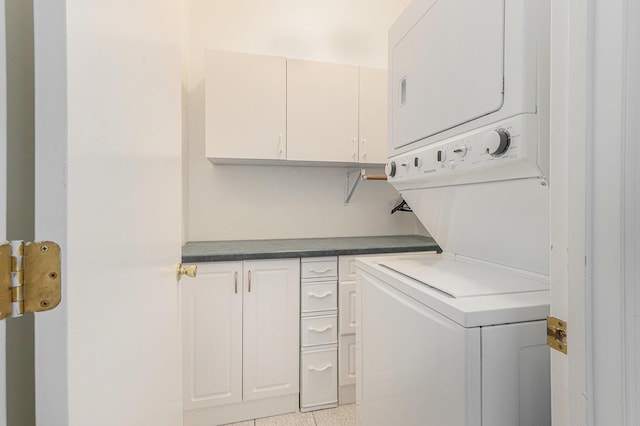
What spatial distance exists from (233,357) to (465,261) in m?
1.43

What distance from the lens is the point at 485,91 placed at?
931mm

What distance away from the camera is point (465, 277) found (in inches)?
41.4

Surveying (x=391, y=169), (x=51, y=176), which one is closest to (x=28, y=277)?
(x=51, y=176)

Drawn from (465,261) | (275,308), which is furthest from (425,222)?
(275,308)

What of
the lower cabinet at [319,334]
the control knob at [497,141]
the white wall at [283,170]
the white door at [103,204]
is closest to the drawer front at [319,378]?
the lower cabinet at [319,334]

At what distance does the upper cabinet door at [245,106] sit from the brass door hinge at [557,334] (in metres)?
1.86

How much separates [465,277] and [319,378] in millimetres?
1333

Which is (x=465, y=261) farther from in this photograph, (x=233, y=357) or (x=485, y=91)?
(x=233, y=357)

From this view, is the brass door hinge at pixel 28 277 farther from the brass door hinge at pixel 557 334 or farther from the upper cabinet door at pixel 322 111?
the upper cabinet door at pixel 322 111

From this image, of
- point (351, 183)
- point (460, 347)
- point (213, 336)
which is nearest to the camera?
point (460, 347)

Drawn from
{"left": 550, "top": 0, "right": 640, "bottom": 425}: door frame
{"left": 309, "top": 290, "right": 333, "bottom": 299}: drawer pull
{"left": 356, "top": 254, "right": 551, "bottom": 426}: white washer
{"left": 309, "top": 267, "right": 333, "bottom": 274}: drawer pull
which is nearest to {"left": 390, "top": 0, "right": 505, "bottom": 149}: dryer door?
{"left": 550, "top": 0, "right": 640, "bottom": 425}: door frame

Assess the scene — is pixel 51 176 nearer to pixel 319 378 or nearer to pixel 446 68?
pixel 446 68

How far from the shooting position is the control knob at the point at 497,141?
2.78ft

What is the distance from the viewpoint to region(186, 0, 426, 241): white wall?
237 centimetres
